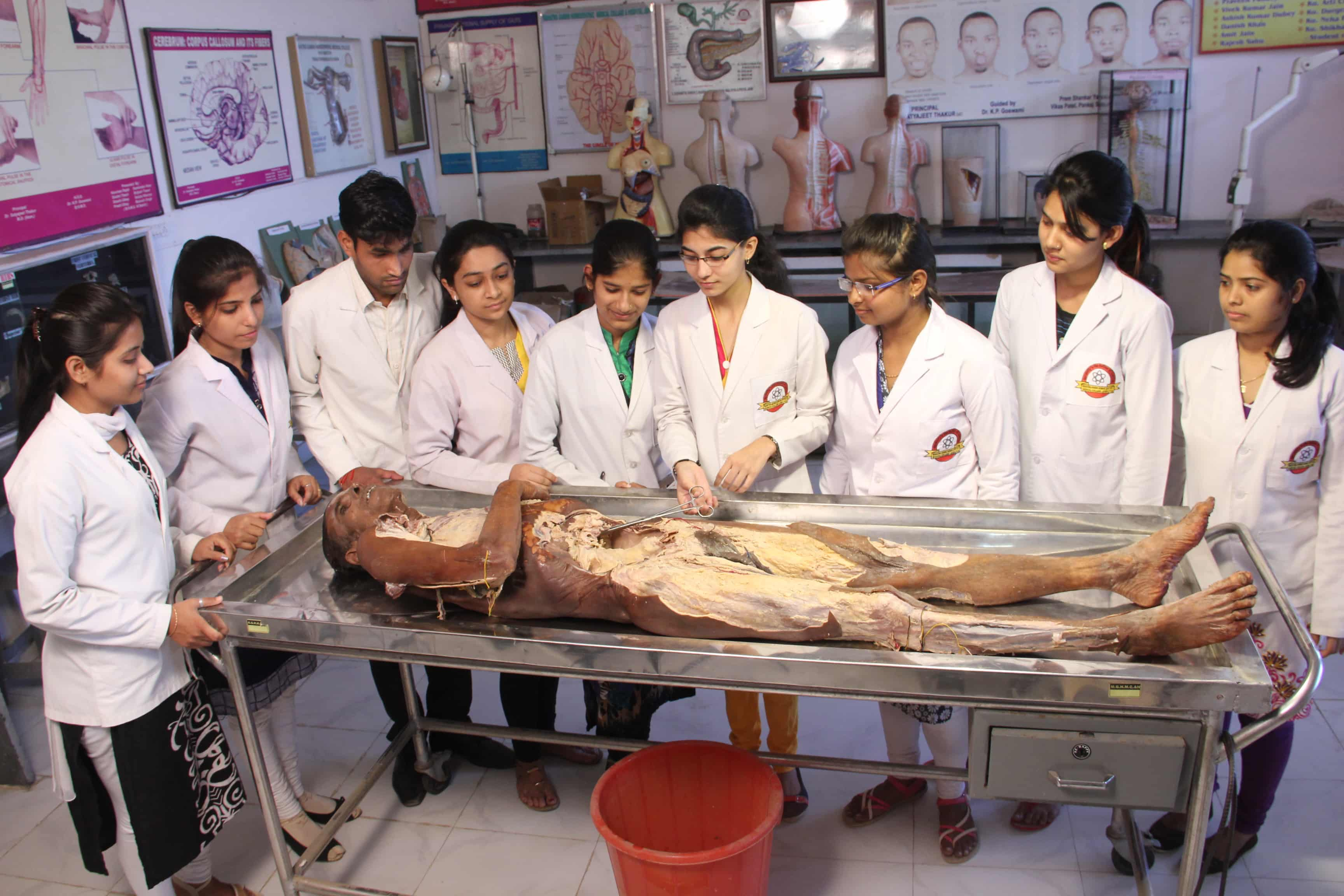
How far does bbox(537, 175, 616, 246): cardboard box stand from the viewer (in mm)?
5918

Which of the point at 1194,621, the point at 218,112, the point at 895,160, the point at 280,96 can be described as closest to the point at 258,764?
the point at 1194,621

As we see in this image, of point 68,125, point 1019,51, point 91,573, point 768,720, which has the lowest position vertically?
point 768,720

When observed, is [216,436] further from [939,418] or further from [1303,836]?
[1303,836]

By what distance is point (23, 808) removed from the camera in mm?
3006

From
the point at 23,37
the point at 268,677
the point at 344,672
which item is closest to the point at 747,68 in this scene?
the point at 23,37

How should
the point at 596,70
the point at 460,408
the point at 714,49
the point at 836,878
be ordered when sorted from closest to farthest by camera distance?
the point at 836,878
the point at 460,408
the point at 714,49
the point at 596,70

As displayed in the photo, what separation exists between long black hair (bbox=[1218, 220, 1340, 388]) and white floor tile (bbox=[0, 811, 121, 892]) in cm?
315

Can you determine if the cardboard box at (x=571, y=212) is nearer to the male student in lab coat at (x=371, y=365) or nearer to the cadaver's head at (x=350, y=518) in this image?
the male student in lab coat at (x=371, y=365)

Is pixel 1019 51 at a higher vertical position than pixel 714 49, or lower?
lower

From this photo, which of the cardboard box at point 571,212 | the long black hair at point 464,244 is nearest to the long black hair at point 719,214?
the long black hair at point 464,244

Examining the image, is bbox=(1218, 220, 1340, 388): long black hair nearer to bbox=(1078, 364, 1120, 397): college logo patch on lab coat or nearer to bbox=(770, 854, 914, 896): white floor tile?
bbox=(1078, 364, 1120, 397): college logo patch on lab coat

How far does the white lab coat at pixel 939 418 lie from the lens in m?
2.39

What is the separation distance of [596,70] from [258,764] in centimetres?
486

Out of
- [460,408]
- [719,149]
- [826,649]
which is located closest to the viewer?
[826,649]
